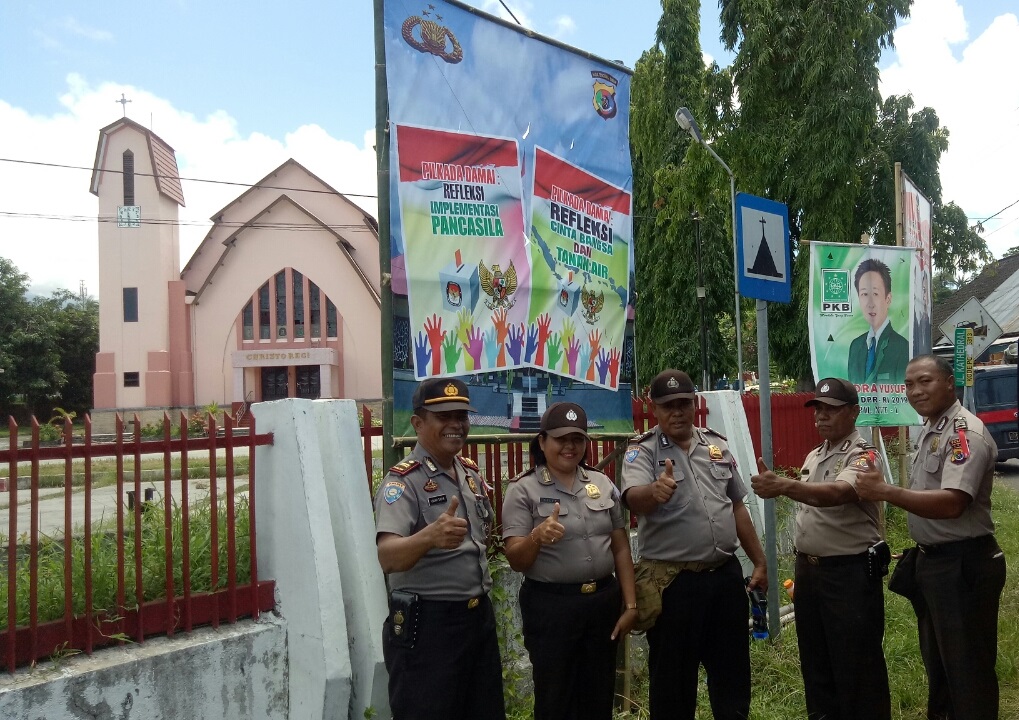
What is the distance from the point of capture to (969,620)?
3.57 metres

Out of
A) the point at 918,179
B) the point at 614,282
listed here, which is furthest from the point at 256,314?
the point at 614,282

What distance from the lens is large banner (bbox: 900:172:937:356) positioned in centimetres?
788

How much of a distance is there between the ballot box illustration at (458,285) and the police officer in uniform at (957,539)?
6.34 feet

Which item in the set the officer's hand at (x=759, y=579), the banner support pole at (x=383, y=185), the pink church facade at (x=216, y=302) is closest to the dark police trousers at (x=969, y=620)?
the officer's hand at (x=759, y=579)

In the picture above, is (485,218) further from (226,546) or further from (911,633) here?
(911,633)

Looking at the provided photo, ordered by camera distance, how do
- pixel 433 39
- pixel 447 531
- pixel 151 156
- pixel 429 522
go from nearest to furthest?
pixel 447 531 → pixel 429 522 → pixel 433 39 → pixel 151 156

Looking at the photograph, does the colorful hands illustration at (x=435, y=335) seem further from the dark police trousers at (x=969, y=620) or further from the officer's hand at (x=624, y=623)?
the dark police trousers at (x=969, y=620)

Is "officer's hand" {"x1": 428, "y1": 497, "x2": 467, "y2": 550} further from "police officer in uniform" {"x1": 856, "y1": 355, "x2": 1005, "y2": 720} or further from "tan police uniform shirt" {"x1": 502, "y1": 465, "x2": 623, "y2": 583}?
"police officer in uniform" {"x1": 856, "y1": 355, "x2": 1005, "y2": 720}

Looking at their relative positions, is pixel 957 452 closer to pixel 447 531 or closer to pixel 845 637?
pixel 845 637

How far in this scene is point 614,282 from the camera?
4785 millimetres

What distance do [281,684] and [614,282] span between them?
108 inches

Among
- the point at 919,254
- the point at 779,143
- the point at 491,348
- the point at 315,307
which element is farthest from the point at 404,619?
the point at 315,307

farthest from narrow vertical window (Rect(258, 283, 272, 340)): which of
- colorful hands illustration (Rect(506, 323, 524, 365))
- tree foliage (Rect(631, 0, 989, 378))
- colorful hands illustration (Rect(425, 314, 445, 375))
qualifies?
colorful hands illustration (Rect(425, 314, 445, 375))

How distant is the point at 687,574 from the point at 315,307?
33.4m
